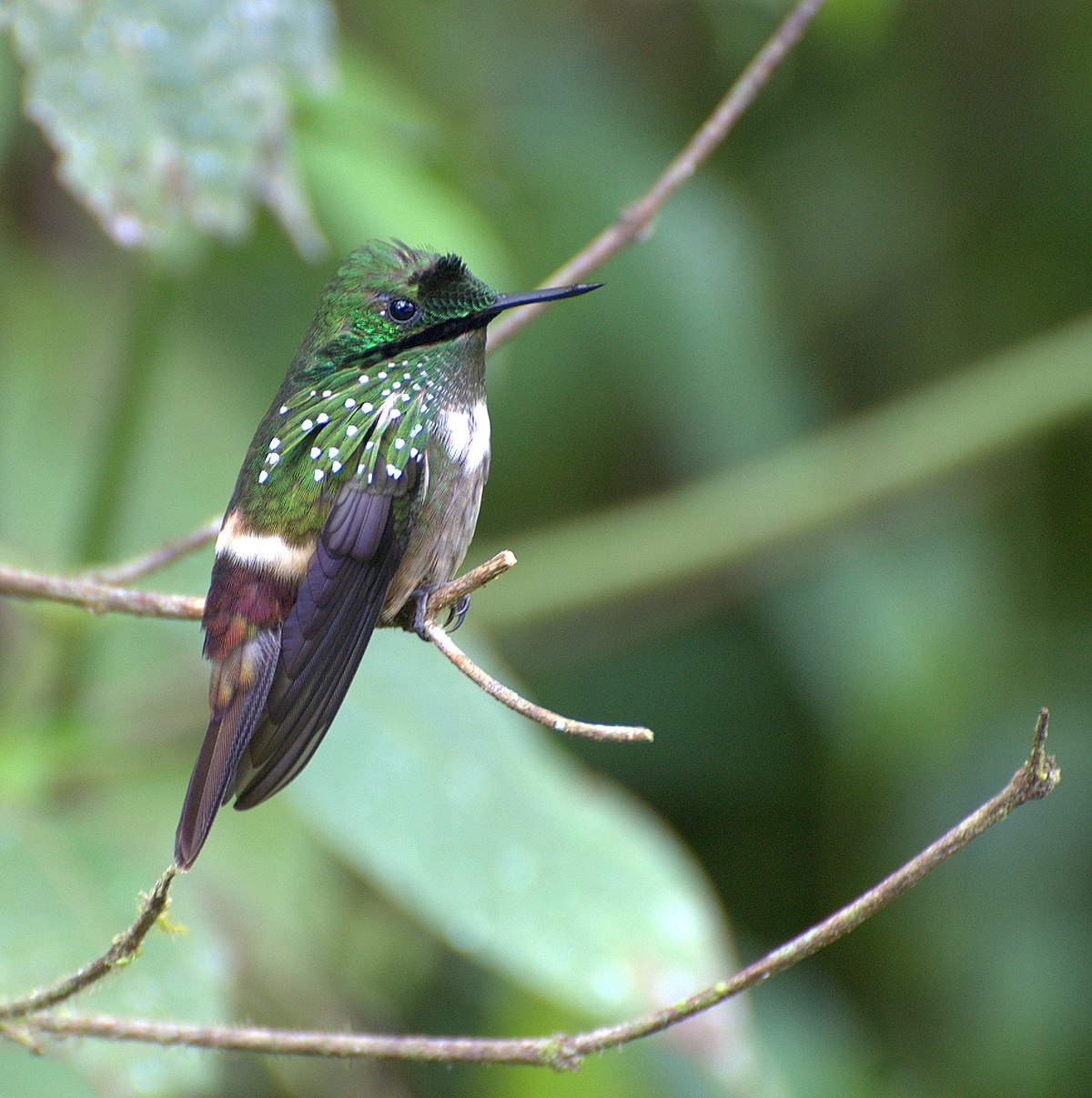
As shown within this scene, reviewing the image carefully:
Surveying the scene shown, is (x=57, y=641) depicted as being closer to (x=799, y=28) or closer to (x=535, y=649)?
(x=535, y=649)

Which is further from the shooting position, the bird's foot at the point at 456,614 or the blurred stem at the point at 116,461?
the blurred stem at the point at 116,461

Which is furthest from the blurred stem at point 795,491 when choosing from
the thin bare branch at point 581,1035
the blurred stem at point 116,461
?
the thin bare branch at point 581,1035

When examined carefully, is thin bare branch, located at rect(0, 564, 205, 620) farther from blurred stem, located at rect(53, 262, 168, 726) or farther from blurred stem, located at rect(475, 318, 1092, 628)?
blurred stem, located at rect(475, 318, 1092, 628)

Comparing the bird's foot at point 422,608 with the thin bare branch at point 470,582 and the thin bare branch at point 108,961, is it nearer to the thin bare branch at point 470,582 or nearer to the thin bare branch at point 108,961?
the thin bare branch at point 470,582

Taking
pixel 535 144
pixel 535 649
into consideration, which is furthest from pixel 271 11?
pixel 535 649

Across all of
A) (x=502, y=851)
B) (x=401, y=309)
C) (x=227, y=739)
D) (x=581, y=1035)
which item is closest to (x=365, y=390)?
(x=401, y=309)
